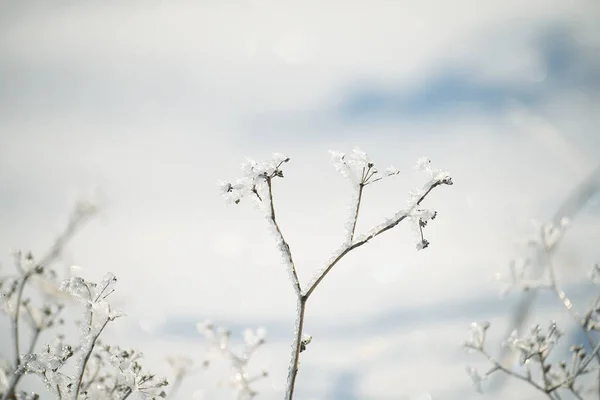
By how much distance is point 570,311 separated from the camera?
6988mm

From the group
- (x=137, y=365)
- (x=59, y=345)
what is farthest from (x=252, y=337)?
(x=59, y=345)

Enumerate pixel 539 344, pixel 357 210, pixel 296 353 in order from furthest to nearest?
pixel 539 344 → pixel 357 210 → pixel 296 353

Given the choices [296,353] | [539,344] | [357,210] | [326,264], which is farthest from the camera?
[539,344]

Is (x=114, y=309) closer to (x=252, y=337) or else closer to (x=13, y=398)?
(x=13, y=398)

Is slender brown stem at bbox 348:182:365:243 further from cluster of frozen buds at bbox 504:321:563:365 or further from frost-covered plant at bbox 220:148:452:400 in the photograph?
cluster of frozen buds at bbox 504:321:563:365

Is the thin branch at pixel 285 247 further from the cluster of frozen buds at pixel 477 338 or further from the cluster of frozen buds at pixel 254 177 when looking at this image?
the cluster of frozen buds at pixel 477 338

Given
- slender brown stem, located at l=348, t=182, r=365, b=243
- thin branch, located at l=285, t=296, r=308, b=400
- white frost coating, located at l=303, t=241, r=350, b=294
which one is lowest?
thin branch, located at l=285, t=296, r=308, b=400

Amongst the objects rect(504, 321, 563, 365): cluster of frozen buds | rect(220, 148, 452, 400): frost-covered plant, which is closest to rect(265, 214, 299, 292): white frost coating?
rect(220, 148, 452, 400): frost-covered plant

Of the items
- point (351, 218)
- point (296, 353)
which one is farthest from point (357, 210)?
point (296, 353)

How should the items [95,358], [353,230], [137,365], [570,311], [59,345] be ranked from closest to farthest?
[353,230]
[59,345]
[137,365]
[95,358]
[570,311]

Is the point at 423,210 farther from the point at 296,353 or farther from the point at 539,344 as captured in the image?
the point at 539,344

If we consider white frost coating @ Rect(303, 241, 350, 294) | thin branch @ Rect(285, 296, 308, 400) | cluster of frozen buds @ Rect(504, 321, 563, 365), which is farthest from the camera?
cluster of frozen buds @ Rect(504, 321, 563, 365)

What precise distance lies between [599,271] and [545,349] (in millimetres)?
1726

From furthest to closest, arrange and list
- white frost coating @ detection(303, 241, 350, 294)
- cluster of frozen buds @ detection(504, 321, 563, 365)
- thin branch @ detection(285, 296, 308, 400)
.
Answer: cluster of frozen buds @ detection(504, 321, 563, 365), white frost coating @ detection(303, 241, 350, 294), thin branch @ detection(285, 296, 308, 400)
